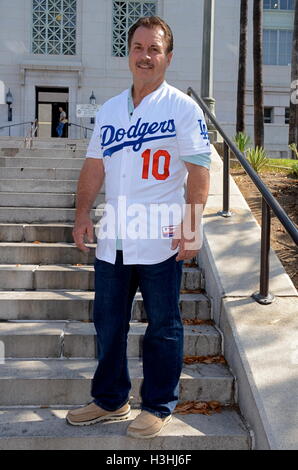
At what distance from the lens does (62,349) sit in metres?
3.65

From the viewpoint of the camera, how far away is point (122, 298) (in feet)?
8.96

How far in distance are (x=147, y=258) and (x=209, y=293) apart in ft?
5.62

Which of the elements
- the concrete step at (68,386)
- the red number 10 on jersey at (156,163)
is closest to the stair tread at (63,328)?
the concrete step at (68,386)

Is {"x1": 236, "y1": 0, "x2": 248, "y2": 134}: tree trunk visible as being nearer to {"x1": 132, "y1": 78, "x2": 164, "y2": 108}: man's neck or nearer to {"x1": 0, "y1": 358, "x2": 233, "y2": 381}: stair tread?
{"x1": 0, "y1": 358, "x2": 233, "y2": 381}: stair tread

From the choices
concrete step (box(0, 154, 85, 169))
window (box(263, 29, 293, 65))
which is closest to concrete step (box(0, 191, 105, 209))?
concrete step (box(0, 154, 85, 169))

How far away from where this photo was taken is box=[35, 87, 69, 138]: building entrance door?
2734 cm

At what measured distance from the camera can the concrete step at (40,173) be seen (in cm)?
689

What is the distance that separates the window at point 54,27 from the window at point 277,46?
1049 centimetres

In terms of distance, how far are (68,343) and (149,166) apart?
65.6 inches

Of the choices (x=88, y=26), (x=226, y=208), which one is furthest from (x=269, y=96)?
(x=226, y=208)

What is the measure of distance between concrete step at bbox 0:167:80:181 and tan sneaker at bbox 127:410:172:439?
463 centimetres

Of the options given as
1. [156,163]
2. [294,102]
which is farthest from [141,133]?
[294,102]

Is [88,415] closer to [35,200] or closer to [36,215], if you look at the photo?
[36,215]

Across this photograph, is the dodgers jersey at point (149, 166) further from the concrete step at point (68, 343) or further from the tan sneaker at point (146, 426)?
the concrete step at point (68, 343)
